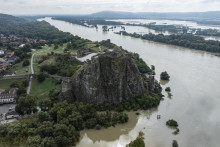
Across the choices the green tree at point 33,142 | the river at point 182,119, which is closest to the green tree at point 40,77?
the river at point 182,119

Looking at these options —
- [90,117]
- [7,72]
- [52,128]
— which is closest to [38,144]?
[52,128]

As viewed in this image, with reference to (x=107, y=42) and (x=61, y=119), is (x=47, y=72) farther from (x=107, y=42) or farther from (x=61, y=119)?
(x=107, y=42)

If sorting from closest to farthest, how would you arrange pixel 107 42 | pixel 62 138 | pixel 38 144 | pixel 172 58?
pixel 38 144
pixel 62 138
pixel 172 58
pixel 107 42

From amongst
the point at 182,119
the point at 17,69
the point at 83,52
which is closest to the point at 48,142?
the point at 182,119

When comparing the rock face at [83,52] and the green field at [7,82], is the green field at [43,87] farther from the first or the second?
the rock face at [83,52]

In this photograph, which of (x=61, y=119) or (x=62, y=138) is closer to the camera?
(x=62, y=138)

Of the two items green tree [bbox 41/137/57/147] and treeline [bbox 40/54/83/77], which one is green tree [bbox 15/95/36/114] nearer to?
green tree [bbox 41/137/57/147]
